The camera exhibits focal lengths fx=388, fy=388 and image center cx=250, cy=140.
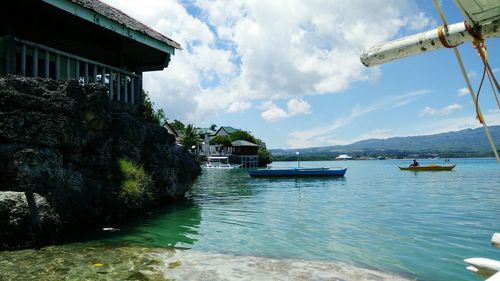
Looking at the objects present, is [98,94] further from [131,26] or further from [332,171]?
[332,171]

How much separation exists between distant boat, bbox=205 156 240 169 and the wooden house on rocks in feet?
195

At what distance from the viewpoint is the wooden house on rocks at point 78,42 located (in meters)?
9.97

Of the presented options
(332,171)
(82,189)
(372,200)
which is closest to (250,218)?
(82,189)

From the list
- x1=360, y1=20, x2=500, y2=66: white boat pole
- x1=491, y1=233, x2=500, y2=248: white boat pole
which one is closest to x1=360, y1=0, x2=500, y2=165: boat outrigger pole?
x1=360, y1=20, x2=500, y2=66: white boat pole

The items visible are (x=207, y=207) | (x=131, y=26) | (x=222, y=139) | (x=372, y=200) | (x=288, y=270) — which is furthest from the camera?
(x=222, y=139)

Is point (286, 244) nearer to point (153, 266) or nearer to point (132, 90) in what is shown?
point (153, 266)

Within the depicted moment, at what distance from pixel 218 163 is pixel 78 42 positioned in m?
62.8

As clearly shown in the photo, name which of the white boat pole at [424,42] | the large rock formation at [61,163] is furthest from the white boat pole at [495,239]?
the large rock formation at [61,163]

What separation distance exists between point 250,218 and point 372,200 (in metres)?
10.3

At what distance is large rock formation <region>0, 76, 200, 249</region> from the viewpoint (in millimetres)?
7973

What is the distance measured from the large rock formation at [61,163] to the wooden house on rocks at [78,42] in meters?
1.43

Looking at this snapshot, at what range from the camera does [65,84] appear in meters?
9.31

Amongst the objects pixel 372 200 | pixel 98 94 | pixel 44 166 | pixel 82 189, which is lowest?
pixel 372 200

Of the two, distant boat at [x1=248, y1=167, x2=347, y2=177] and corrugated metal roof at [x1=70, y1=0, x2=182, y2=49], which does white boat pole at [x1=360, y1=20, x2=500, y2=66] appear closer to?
corrugated metal roof at [x1=70, y1=0, x2=182, y2=49]
